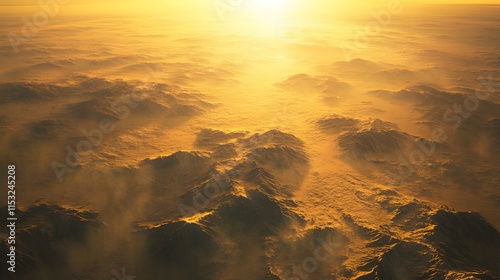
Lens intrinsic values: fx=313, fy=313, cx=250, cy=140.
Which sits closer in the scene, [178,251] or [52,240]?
[178,251]

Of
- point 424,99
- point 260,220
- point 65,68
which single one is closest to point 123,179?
point 260,220

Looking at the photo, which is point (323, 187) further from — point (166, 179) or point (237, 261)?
point (166, 179)

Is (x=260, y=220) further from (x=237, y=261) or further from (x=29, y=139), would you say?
(x=29, y=139)

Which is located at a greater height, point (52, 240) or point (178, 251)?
point (52, 240)

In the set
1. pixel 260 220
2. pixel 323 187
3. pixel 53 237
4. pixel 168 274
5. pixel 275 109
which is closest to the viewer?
pixel 168 274

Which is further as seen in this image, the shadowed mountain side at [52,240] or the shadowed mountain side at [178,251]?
the shadowed mountain side at [178,251]

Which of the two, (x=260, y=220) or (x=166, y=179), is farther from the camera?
(x=166, y=179)

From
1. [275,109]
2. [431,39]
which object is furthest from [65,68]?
[431,39]

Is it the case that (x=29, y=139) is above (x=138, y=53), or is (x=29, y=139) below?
below

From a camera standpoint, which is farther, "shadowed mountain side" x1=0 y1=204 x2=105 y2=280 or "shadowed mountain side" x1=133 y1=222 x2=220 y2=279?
"shadowed mountain side" x1=133 y1=222 x2=220 y2=279

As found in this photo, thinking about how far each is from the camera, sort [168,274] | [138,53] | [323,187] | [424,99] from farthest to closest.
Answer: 1. [138,53]
2. [424,99]
3. [323,187]
4. [168,274]

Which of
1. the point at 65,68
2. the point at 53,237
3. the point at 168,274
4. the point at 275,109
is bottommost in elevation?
the point at 168,274
